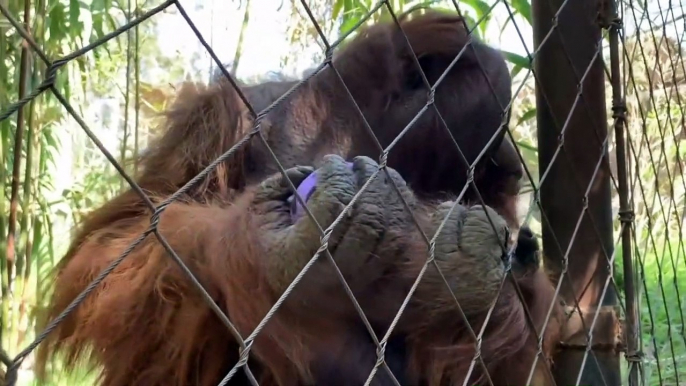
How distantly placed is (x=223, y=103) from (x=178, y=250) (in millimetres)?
366

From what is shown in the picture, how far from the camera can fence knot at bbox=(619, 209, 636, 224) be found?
Result: 1274 millimetres

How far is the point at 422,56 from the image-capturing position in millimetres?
1381

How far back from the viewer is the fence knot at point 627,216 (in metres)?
1.27

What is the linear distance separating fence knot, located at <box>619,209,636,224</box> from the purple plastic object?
2.02ft

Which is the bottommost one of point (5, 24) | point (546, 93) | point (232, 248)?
point (546, 93)

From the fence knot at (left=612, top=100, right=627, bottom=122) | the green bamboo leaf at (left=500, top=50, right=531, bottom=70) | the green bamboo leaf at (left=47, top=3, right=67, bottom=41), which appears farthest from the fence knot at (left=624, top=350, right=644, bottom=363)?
the green bamboo leaf at (left=47, top=3, right=67, bottom=41)

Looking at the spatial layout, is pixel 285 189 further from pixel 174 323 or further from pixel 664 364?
pixel 664 364

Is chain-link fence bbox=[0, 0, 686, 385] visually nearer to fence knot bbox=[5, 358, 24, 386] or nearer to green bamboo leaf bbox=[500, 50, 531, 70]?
green bamboo leaf bbox=[500, 50, 531, 70]

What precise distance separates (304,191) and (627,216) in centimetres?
68

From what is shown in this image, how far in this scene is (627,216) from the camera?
1277mm

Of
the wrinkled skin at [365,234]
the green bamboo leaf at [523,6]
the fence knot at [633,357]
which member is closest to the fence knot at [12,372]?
the wrinkled skin at [365,234]

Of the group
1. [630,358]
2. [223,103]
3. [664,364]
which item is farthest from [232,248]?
[664,364]

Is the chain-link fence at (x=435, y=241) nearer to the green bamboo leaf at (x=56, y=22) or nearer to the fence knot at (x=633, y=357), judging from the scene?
the fence knot at (x=633, y=357)

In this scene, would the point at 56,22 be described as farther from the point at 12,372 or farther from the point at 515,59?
the point at 12,372
